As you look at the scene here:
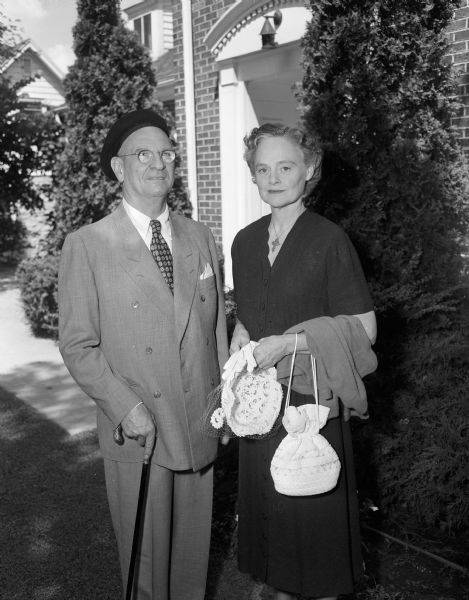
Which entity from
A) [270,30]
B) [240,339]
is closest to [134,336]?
[240,339]

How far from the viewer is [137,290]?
2.56m

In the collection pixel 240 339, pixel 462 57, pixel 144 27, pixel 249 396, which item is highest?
pixel 144 27

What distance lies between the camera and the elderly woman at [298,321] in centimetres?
242

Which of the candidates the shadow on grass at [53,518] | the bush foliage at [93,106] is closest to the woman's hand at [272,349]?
the shadow on grass at [53,518]

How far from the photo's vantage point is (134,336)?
2557mm

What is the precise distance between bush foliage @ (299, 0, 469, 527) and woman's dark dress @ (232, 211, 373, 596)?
1.23 metres

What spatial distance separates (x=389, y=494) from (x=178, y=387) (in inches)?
73.5

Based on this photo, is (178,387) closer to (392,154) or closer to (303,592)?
(303,592)

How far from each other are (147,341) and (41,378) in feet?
16.6

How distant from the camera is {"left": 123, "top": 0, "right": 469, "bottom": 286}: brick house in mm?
7320

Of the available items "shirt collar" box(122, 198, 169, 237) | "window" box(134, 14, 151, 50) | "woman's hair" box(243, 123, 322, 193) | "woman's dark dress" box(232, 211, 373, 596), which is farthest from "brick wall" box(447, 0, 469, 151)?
"window" box(134, 14, 151, 50)

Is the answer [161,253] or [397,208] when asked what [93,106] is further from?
[161,253]

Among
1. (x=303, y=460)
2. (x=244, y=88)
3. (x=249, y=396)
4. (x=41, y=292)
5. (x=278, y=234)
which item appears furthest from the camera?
(x=41, y=292)

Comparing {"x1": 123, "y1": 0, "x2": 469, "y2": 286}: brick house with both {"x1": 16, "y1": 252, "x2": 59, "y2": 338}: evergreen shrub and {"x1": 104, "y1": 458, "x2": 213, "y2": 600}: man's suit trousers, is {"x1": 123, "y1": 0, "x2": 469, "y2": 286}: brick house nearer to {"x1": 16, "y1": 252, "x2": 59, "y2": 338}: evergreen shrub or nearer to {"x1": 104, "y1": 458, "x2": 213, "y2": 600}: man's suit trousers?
{"x1": 16, "y1": 252, "x2": 59, "y2": 338}: evergreen shrub
